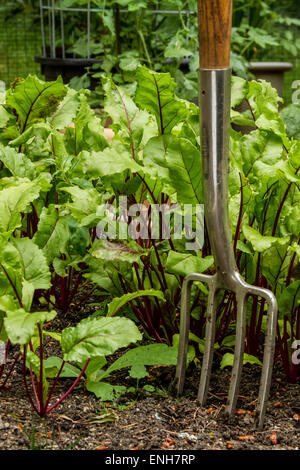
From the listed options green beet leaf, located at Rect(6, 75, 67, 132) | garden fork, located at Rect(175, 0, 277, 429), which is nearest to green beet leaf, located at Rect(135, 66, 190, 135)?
garden fork, located at Rect(175, 0, 277, 429)

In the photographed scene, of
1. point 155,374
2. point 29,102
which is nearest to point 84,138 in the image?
point 29,102

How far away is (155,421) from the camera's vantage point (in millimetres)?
1261

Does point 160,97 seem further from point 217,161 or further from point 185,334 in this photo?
point 185,334

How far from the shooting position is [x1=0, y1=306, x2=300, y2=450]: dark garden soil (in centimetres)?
118

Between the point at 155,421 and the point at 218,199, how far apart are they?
0.46 m

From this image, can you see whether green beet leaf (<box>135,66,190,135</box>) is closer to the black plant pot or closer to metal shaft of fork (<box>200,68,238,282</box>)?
metal shaft of fork (<box>200,68,238,282</box>)

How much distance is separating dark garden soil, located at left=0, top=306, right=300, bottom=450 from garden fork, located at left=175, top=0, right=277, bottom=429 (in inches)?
1.7

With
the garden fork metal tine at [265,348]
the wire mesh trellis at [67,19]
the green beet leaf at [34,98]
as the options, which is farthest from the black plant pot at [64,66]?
the garden fork metal tine at [265,348]

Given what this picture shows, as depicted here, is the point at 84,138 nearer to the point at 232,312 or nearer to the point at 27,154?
the point at 27,154

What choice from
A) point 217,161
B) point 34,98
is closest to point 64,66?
point 34,98

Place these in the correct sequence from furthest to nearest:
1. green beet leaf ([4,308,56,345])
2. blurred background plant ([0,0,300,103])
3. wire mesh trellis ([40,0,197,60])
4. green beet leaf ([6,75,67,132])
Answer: wire mesh trellis ([40,0,197,60])
blurred background plant ([0,0,300,103])
green beet leaf ([6,75,67,132])
green beet leaf ([4,308,56,345])

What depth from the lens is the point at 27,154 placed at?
177 cm

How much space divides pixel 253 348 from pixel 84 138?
713 millimetres

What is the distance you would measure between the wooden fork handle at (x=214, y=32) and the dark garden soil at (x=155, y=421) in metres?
0.69
